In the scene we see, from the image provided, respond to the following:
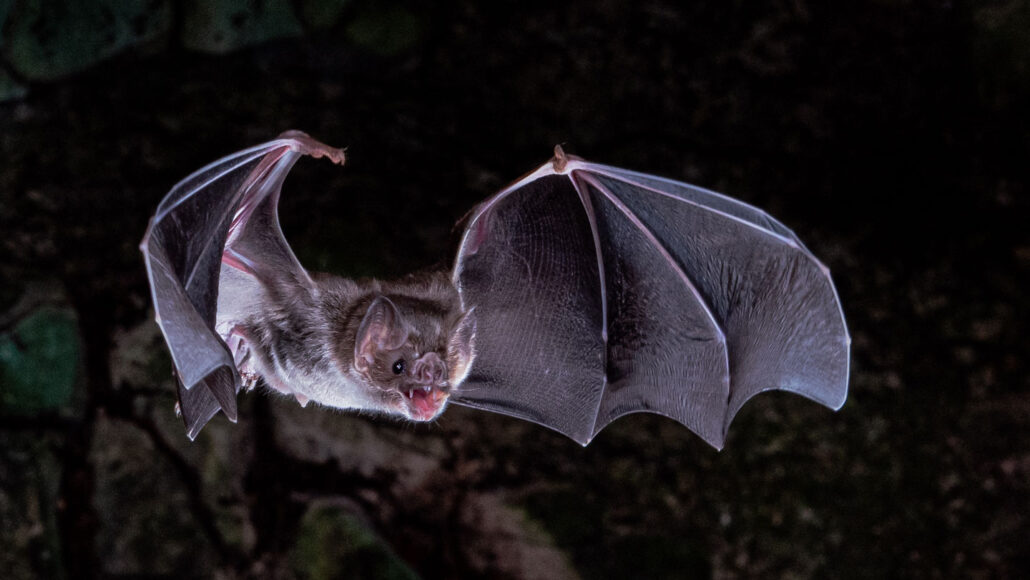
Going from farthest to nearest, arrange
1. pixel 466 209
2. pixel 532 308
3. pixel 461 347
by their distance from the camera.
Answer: pixel 466 209, pixel 532 308, pixel 461 347

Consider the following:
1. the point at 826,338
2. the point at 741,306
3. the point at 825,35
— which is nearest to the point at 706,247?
the point at 741,306

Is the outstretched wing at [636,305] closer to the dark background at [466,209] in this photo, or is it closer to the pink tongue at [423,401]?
the pink tongue at [423,401]

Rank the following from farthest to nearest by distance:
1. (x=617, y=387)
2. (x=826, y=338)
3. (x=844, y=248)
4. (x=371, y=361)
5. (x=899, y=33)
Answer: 1. (x=844, y=248)
2. (x=899, y=33)
3. (x=617, y=387)
4. (x=826, y=338)
5. (x=371, y=361)

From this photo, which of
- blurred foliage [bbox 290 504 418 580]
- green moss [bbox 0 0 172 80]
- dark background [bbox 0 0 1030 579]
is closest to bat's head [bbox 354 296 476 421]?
dark background [bbox 0 0 1030 579]

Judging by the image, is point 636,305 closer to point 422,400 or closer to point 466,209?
point 422,400

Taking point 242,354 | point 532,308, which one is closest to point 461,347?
point 532,308

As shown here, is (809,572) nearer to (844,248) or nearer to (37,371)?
(844,248)
